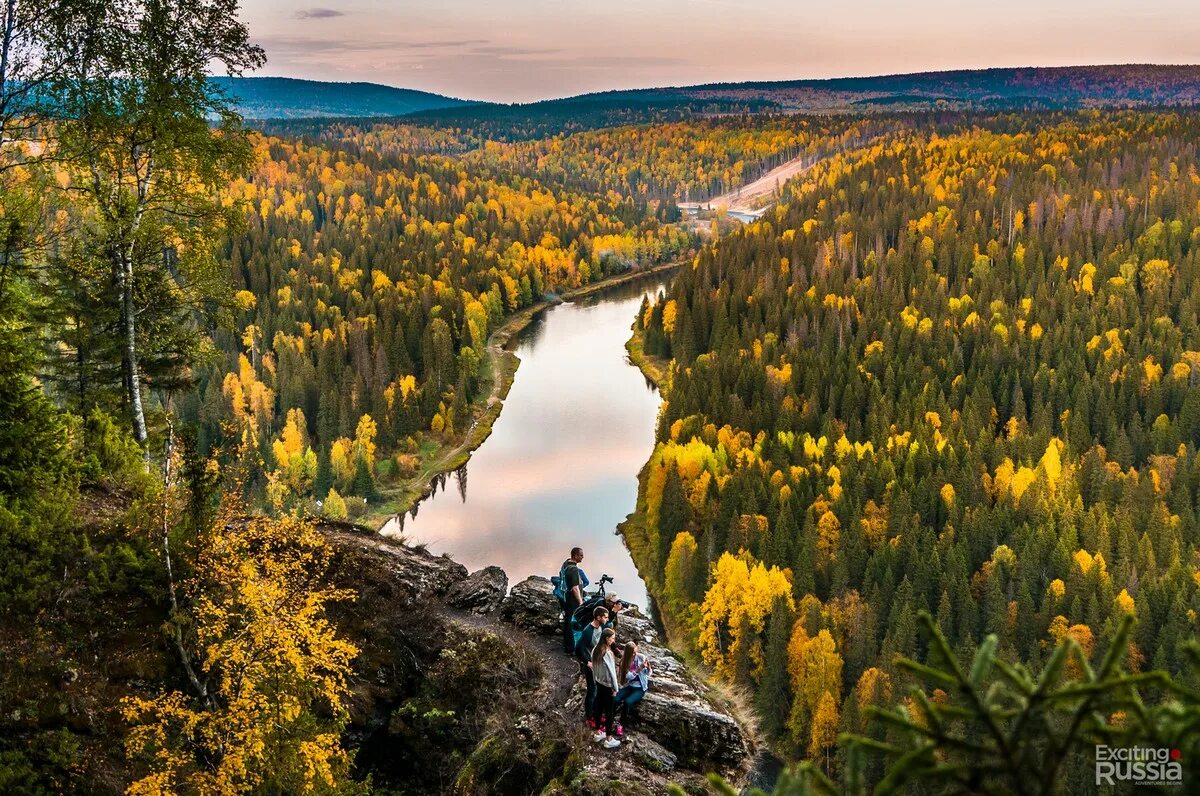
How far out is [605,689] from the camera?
560 inches

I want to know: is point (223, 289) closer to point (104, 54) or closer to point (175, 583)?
point (104, 54)

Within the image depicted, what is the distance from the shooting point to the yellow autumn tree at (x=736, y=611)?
46.6 m

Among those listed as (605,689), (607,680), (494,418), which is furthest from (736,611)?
(494,418)

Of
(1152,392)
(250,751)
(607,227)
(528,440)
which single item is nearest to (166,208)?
(250,751)

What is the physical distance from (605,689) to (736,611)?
34342mm

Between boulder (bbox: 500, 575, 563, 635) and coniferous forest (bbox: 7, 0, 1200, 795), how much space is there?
6.39ft

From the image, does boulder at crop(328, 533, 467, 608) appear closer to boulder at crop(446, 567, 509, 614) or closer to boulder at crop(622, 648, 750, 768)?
boulder at crop(446, 567, 509, 614)

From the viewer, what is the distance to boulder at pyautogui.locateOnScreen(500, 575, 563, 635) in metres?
18.9

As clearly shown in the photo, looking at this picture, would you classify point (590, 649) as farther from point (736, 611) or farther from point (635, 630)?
point (736, 611)

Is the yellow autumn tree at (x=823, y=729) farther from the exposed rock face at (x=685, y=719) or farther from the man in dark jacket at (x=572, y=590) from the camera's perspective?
the man in dark jacket at (x=572, y=590)

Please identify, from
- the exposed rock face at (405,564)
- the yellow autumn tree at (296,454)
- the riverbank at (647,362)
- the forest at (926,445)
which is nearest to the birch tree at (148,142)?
the exposed rock face at (405,564)

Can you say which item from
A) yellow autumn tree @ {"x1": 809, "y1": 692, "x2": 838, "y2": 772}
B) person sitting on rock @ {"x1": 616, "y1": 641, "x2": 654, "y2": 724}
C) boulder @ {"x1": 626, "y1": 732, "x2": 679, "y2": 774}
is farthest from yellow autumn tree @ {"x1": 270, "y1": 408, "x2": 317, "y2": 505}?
boulder @ {"x1": 626, "y1": 732, "x2": 679, "y2": 774}

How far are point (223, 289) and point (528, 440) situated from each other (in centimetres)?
6063

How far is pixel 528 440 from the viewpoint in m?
79.3
